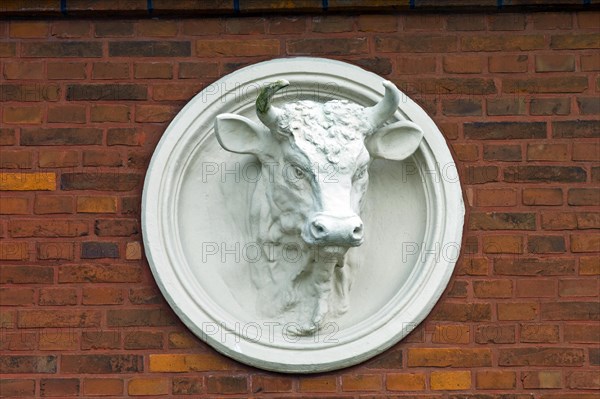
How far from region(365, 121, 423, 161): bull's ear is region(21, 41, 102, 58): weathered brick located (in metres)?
1.15

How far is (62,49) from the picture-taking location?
18.9 feet

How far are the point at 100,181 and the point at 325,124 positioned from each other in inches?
36.6

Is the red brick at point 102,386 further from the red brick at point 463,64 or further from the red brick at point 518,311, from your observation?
the red brick at point 463,64

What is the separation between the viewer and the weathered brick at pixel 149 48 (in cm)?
575

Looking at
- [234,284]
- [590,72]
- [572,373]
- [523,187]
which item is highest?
[590,72]

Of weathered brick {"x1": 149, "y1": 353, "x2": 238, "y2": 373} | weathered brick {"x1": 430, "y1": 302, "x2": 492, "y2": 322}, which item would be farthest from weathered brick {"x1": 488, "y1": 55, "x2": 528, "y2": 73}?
weathered brick {"x1": 149, "y1": 353, "x2": 238, "y2": 373}

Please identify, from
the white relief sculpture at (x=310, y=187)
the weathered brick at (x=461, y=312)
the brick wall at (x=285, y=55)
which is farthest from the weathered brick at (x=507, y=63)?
the weathered brick at (x=461, y=312)

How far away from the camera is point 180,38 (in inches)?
227

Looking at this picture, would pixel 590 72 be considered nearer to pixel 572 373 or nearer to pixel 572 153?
pixel 572 153

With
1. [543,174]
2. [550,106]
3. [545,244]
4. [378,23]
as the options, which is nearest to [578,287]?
[545,244]

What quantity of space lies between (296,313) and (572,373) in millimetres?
1076

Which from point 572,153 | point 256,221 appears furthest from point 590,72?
point 256,221

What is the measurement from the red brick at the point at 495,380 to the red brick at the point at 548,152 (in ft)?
2.77

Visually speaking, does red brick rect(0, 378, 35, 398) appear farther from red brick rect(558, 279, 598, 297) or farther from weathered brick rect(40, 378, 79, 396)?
red brick rect(558, 279, 598, 297)
